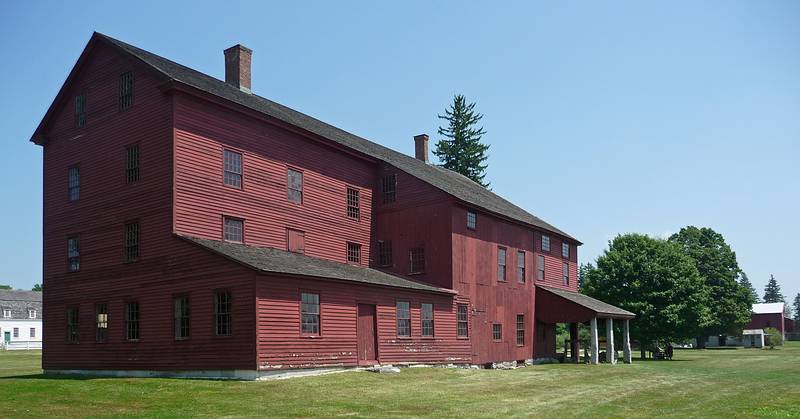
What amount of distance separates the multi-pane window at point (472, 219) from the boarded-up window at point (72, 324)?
18695 millimetres

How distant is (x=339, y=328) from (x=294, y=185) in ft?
25.2

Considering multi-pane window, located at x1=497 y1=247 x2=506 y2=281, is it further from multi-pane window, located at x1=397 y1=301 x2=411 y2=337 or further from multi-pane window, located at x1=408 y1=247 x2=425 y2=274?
multi-pane window, located at x1=397 y1=301 x2=411 y2=337

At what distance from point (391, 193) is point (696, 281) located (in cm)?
2736

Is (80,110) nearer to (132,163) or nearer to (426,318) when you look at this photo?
(132,163)

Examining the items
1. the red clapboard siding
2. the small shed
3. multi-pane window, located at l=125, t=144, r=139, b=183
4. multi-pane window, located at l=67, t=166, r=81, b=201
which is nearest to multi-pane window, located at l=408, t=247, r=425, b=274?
the red clapboard siding

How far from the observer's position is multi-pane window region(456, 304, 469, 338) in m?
37.2

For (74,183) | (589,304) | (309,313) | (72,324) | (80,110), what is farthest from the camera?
(589,304)

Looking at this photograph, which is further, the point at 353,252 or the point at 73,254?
the point at 353,252

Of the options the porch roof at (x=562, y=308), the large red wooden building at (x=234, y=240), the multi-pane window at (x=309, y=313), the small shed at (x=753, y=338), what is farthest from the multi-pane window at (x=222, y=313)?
the small shed at (x=753, y=338)

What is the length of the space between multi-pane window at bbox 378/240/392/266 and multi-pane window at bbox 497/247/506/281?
20.4 feet

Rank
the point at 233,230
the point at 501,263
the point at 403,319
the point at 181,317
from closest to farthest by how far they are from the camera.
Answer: the point at 181,317 < the point at 233,230 < the point at 403,319 < the point at 501,263

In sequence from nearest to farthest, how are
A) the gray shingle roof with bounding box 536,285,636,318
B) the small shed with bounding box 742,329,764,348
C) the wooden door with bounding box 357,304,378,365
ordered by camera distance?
1. the wooden door with bounding box 357,304,378,365
2. the gray shingle roof with bounding box 536,285,636,318
3. the small shed with bounding box 742,329,764,348

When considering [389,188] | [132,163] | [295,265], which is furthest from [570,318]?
[132,163]

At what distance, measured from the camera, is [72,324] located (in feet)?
105
